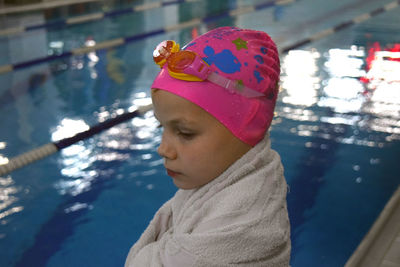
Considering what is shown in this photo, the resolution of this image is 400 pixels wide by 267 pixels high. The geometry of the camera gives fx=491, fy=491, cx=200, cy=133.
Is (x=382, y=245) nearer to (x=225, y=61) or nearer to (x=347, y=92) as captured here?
(x=225, y=61)

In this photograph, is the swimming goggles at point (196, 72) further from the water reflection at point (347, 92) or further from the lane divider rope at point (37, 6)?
the lane divider rope at point (37, 6)

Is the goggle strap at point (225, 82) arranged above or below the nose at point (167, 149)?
above

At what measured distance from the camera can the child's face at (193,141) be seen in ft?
3.56

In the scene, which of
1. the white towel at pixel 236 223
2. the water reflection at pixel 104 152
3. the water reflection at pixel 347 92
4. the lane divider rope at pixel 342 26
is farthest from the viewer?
the lane divider rope at pixel 342 26

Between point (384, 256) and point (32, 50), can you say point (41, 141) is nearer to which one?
point (384, 256)

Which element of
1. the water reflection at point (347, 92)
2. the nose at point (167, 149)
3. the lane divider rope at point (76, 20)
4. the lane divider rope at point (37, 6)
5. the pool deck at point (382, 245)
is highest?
the nose at point (167, 149)

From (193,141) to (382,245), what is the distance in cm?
130

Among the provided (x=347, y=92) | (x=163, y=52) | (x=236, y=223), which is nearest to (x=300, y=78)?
(x=347, y=92)

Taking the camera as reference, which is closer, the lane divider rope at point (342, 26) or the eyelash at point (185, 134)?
the eyelash at point (185, 134)

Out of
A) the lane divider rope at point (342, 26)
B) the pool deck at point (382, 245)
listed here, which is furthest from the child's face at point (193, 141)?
the lane divider rope at point (342, 26)

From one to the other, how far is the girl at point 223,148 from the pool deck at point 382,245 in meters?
0.96

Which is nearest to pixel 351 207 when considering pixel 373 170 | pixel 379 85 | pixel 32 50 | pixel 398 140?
pixel 373 170

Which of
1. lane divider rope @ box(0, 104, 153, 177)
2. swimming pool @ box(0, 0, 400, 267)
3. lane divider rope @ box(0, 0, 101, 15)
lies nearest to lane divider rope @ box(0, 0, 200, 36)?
swimming pool @ box(0, 0, 400, 267)

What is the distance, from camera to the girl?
1.05 metres
